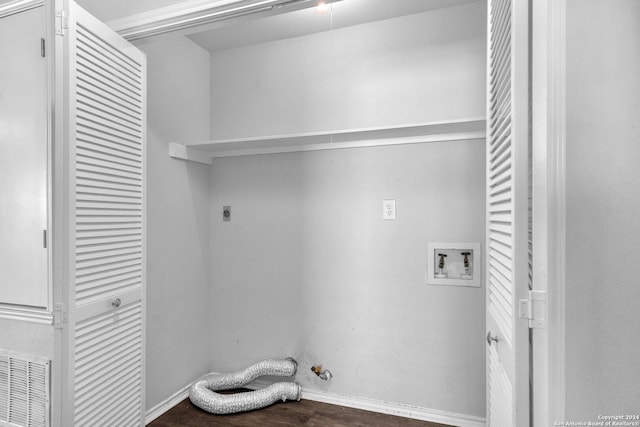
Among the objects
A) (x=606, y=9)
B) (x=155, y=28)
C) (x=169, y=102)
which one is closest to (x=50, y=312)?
(x=155, y=28)

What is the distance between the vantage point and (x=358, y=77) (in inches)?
93.4

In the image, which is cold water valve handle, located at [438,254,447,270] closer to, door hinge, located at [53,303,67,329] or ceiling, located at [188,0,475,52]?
ceiling, located at [188,0,475,52]

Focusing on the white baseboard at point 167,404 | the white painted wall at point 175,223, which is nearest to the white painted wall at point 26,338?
the white painted wall at point 175,223

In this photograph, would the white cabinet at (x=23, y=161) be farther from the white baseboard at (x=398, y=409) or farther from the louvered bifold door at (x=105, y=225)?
the white baseboard at (x=398, y=409)

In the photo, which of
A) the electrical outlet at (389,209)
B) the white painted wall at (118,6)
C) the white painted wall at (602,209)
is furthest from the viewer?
the electrical outlet at (389,209)

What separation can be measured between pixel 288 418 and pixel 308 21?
2664mm

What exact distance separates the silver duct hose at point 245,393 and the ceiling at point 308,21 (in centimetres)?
228

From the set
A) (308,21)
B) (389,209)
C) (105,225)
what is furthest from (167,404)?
(308,21)

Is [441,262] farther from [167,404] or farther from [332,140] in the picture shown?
[167,404]

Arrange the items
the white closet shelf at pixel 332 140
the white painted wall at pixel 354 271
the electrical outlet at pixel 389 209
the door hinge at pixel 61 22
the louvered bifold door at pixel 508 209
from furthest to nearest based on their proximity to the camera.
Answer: the electrical outlet at pixel 389 209 < the white painted wall at pixel 354 271 < the white closet shelf at pixel 332 140 < the door hinge at pixel 61 22 < the louvered bifold door at pixel 508 209

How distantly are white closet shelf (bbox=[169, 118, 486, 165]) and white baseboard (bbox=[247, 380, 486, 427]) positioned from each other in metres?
1.75

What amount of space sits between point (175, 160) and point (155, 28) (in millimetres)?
1042

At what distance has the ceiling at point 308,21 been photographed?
2135 millimetres

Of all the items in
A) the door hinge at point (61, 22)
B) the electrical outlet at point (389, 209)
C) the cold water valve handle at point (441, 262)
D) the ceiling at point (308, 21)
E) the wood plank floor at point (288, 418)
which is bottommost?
the wood plank floor at point (288, 418)
